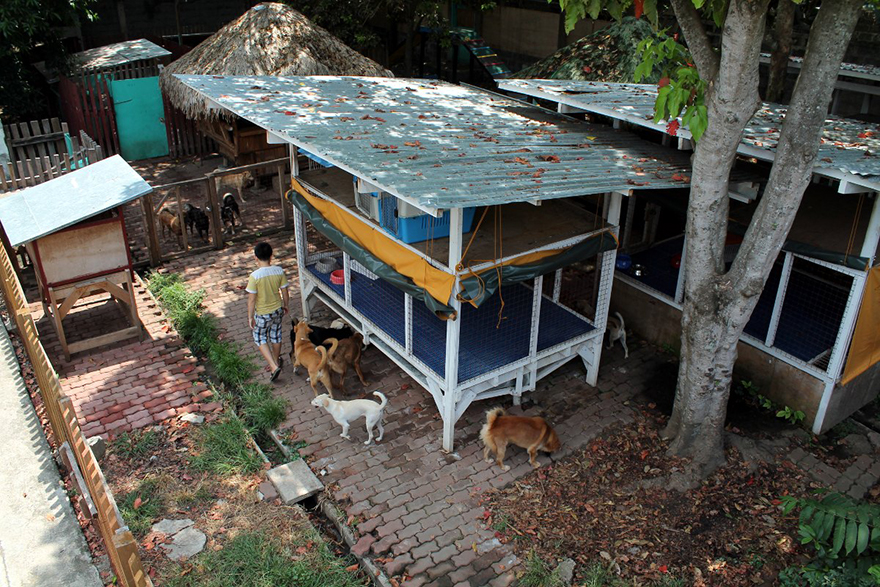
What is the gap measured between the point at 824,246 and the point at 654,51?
10.9 feet

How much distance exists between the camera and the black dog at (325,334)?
9.60 metres

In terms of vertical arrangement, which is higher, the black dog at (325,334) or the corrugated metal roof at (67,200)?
the corrugated metal roof at (67,200)

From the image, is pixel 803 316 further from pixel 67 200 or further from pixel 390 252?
pixel 67 200

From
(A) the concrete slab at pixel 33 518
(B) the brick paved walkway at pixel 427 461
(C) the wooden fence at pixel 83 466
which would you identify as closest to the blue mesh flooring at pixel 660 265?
(B) the brick paved walkway at pixel 427 461

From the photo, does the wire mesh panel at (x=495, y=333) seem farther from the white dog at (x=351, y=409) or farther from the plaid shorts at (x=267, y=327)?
the plaid shorts at (x=267, y=327)

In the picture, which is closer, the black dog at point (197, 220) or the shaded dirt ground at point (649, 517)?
the shaded dirt ground at point (649, 517)

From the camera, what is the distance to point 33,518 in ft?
24.2

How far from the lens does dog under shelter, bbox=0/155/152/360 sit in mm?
9398

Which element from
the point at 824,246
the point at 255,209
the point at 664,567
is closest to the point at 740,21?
the point at 824,246

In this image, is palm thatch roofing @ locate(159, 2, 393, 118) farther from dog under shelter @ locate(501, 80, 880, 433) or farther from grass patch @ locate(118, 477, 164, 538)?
grass patch @ locate(118, 477, 164, 538)

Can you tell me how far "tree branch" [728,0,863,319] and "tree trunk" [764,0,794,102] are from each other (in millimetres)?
2647

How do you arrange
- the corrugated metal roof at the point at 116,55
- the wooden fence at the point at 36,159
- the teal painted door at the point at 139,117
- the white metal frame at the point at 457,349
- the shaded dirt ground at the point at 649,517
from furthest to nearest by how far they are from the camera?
the corrugated metal roof at the point at 116,55 → the teal painted door at the point at 139,117 → the wooden fence at the point at 36,159 → the white metal frame at the point at 457,349 → the shaded dirt ground at the point at 649,517

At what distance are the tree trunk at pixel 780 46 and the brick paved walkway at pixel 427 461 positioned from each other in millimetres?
4643

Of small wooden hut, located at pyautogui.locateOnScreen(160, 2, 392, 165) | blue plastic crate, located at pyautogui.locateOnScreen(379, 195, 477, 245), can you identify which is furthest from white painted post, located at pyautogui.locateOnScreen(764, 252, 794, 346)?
small wooden hut, located at pyautogui.locateOnScreen(160, 2, 392, 165)
